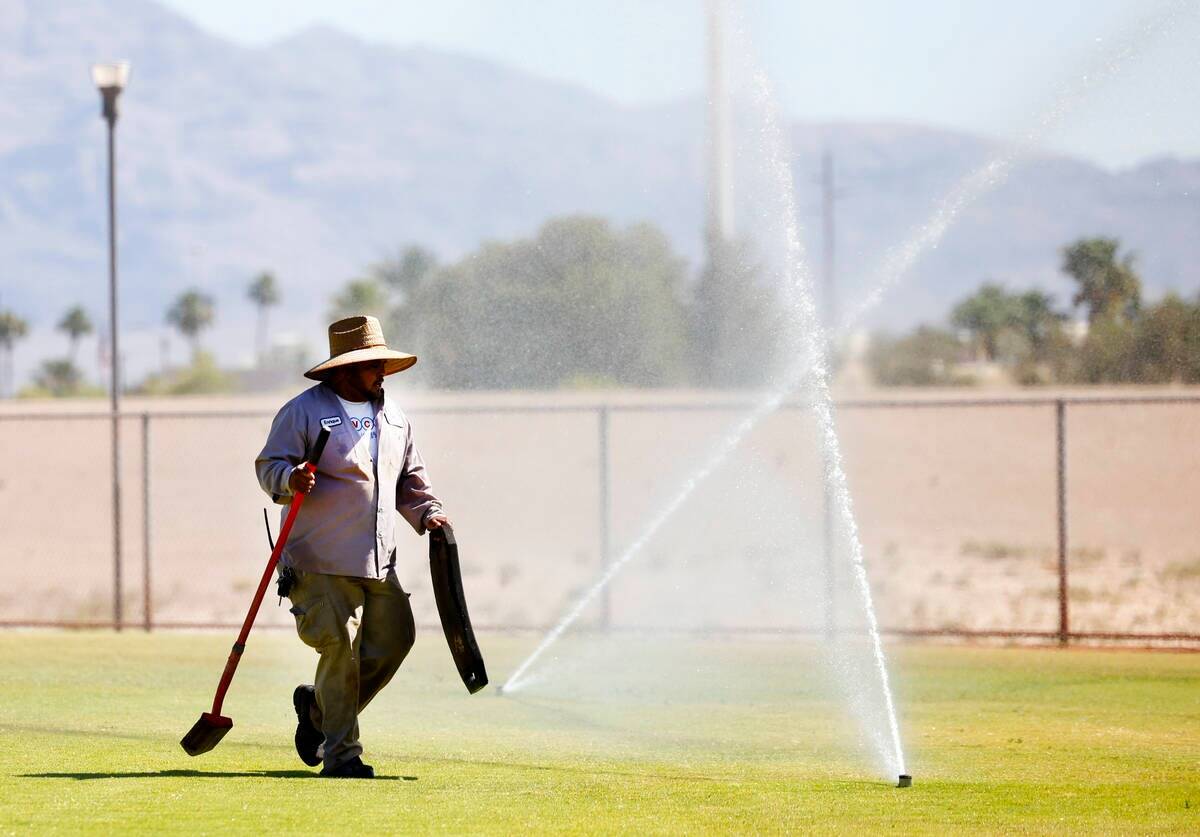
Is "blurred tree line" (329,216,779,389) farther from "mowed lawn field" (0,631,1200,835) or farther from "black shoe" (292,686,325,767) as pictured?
"black shoe" (292,686,325,767)

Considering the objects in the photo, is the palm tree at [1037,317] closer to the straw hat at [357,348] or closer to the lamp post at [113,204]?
the lamp post at [113,204]

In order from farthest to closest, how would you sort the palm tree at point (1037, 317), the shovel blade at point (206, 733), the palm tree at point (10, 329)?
the palm tree at point (10, 329) → the palm tree at point (1037, 317) → the shovel blade at point (206, 733)

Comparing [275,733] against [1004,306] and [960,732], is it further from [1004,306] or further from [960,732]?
[1004,306]

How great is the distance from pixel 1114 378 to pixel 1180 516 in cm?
786

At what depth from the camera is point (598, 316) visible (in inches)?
1013

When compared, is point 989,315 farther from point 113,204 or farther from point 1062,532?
point 113,204

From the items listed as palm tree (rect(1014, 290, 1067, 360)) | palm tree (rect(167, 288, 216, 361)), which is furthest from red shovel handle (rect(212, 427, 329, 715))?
palm tree (rect(167, 288, 216, 361))

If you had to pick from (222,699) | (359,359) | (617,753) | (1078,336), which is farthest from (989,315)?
(222,699)

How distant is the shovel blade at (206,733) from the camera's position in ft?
26.2

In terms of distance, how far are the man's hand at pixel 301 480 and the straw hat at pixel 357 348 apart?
1.72 feet

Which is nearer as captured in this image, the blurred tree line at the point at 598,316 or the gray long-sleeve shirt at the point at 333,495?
the gray long-sleeve shirt at the point at 333,495

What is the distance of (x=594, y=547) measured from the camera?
1501 inches

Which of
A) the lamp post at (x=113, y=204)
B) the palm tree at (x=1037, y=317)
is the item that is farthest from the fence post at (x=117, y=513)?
the palm tree at (x=1037, y=317)

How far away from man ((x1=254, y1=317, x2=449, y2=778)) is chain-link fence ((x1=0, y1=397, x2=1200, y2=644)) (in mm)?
7646
